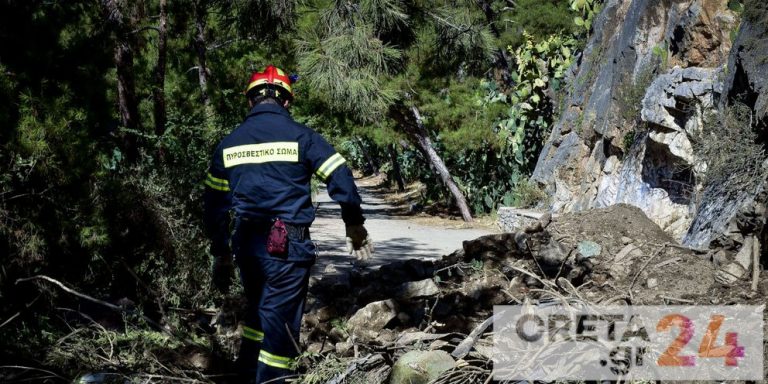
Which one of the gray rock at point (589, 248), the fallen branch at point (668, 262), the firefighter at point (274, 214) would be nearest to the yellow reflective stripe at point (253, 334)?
the firefighter at point (274, 214)

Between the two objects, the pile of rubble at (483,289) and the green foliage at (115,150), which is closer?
the pile of rubble at (483,289)

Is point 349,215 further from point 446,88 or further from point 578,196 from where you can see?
point 446,88

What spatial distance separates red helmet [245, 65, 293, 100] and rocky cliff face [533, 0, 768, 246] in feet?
12.5

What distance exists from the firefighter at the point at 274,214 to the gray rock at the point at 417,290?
198 cm

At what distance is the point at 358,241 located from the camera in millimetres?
4496

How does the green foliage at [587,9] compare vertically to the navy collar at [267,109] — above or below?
above

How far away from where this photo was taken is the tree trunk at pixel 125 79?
6930 millimetres

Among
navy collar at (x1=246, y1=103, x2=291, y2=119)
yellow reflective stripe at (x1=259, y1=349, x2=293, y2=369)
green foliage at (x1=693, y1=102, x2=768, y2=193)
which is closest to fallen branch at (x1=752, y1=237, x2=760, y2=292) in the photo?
green foliage at (x1=693, y1=102, x2=768, y2=193)

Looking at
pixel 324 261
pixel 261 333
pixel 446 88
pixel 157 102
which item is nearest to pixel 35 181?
pixel 261 333

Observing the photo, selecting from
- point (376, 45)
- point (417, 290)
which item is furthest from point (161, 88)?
point (417, 290)

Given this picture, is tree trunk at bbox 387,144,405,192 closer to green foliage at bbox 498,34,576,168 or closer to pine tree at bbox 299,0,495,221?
green foliage at bbox 498,34,576,168

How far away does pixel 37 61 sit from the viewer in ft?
18.3

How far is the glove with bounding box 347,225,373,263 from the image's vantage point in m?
4.45

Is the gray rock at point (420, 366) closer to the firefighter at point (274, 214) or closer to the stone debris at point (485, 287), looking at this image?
the stone debris at point (485, 287)
